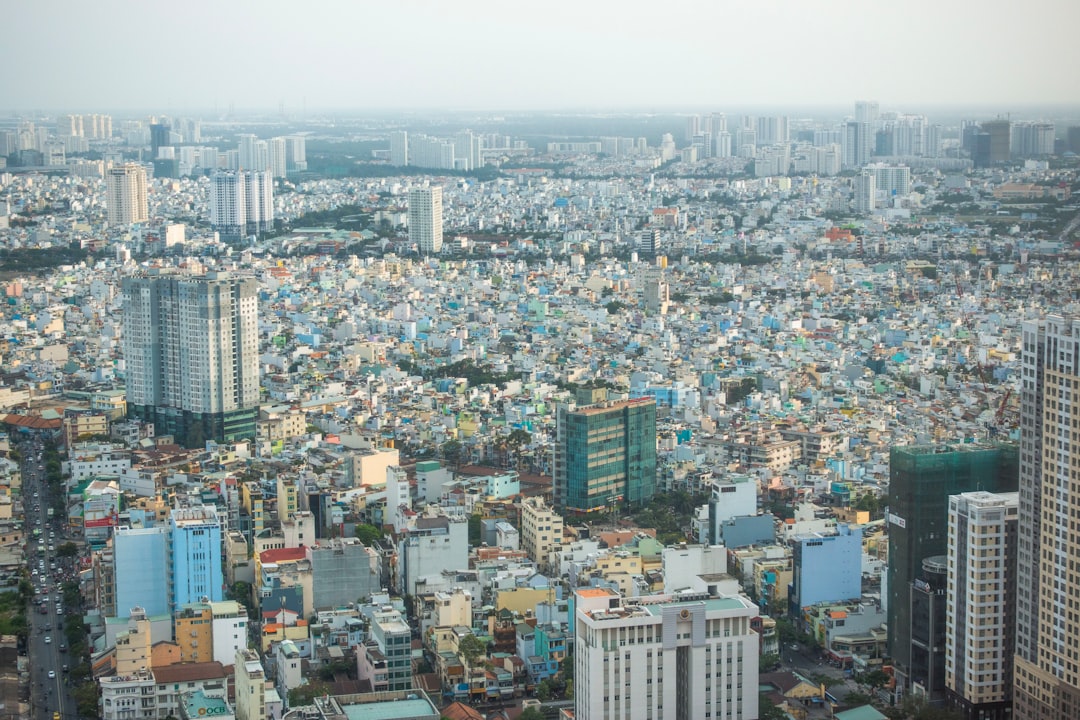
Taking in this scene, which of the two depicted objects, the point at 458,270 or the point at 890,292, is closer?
the point at 890,292

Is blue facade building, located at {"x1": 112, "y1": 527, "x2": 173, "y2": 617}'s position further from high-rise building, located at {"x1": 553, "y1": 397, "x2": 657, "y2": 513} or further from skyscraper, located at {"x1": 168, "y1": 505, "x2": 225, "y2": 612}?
high-rise building, located at {"x1": 553, "y1": 397, "x2": 657, "y2": 513}

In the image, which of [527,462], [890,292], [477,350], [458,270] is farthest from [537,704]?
[458,270]

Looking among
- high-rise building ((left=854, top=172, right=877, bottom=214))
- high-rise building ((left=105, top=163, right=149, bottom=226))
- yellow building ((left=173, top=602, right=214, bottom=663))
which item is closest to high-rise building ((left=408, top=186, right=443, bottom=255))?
high-rise building ((left=105, top=163, right=149, bottom=226))

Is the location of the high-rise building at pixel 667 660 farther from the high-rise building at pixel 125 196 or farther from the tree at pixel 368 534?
the high-rise building at pixel 125 196

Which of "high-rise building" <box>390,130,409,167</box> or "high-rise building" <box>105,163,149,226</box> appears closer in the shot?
"high-rise building" <box>105,163,149,226</box>

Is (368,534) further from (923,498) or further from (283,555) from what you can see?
(923,498)

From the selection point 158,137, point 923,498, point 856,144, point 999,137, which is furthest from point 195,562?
point 158,137

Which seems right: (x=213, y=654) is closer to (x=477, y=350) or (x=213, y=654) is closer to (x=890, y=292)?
(x=477, y=350)
